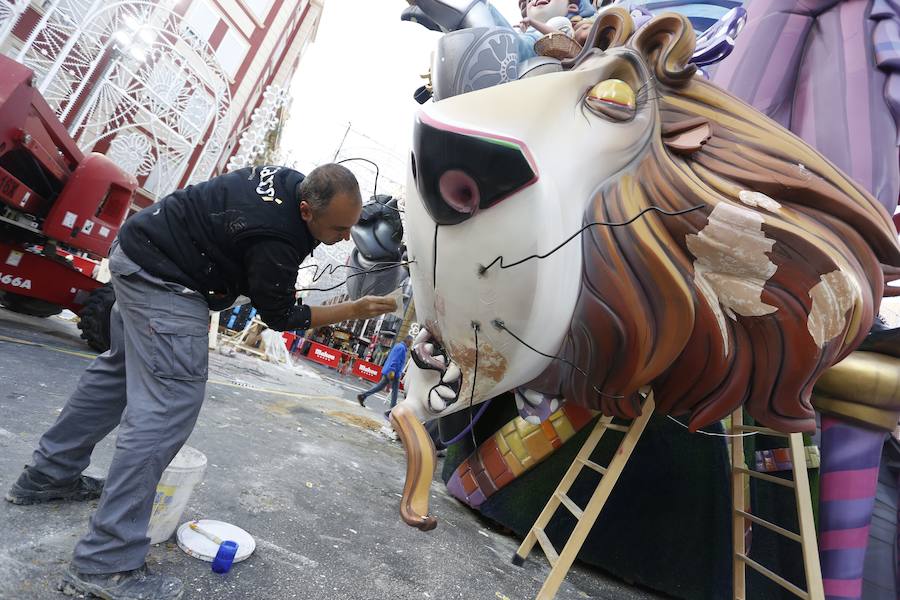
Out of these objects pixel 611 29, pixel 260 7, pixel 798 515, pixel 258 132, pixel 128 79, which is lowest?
pixel 798 515

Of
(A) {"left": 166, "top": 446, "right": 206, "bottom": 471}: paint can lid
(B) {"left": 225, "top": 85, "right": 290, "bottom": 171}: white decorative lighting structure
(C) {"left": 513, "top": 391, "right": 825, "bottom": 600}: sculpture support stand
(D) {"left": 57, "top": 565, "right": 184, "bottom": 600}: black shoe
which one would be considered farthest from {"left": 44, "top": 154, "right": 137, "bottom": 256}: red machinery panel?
(B) {"left": 225, "top": 85, "right": 290, "bottom": 171}: white decorative lighting structure

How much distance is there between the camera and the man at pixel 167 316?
1.50 meters

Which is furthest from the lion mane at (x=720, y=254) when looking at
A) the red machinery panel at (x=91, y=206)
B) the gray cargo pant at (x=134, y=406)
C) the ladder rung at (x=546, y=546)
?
the red machinery panel at (x=91, y=206)

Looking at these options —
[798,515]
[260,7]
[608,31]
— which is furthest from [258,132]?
[798,515]

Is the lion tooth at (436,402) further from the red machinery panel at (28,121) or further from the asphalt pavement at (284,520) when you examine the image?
the red machinery panel at (28,121)

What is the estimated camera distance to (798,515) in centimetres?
221

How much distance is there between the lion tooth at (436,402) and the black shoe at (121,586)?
0.93m

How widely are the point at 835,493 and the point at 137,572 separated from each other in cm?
266

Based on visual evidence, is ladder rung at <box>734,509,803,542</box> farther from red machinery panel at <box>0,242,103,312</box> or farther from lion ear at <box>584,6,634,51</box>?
red machinery panel at <box>0,242,103,312</box>

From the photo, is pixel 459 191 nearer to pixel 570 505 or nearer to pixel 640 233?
Result: pixel 640 233

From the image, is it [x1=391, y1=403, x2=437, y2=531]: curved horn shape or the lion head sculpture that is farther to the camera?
[x1=391, y1=403, x2=437, y2=531]: curved horn shape

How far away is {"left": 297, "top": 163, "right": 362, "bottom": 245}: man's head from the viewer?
1.66m

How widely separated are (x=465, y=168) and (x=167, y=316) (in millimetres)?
1048

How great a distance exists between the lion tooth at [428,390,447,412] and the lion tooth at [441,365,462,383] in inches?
2.5
